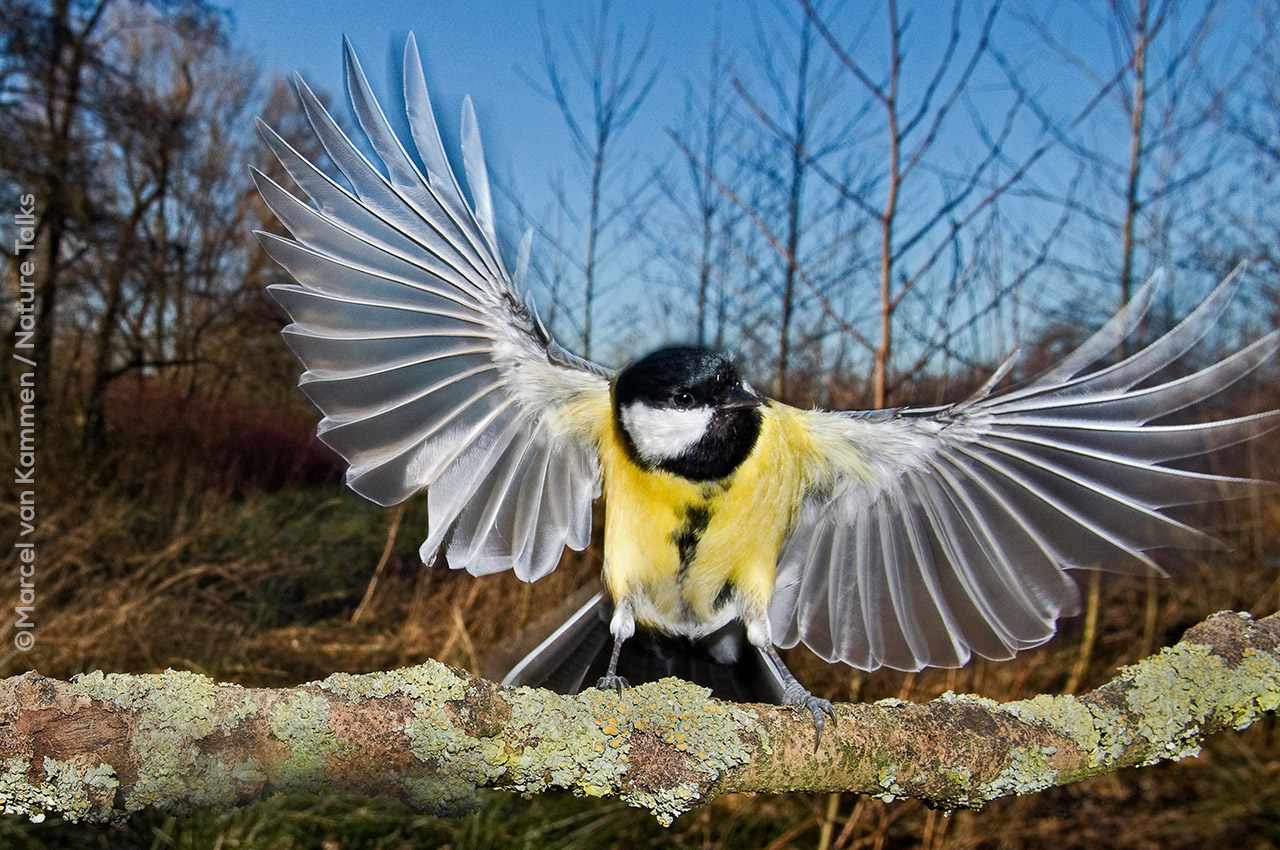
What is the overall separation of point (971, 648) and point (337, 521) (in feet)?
19.2

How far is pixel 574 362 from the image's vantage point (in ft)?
5.26

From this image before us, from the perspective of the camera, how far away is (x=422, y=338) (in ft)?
5.29

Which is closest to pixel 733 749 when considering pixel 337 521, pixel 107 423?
pixel 337 521

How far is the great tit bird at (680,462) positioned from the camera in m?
1.47

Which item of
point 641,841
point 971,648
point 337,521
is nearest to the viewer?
point 971,648

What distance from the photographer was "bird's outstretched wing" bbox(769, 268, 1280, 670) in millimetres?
1426

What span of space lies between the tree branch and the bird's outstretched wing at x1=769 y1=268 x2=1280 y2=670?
0.31 m

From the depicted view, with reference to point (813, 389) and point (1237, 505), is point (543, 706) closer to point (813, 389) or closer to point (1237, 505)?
point (813, 389)

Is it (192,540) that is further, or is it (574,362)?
(192,540)

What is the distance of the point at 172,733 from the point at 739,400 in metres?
1.00

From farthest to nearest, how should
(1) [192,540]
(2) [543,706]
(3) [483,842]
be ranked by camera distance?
(1) [192,540], (3) [483,842], (2) [543,706]

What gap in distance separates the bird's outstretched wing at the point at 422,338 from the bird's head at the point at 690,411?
0.19 meters

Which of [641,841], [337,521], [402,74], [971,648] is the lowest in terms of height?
[641,841]

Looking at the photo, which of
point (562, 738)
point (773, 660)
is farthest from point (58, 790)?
point (773, 660)
